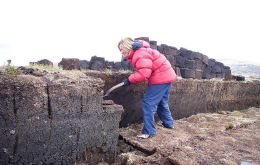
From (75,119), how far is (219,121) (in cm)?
355

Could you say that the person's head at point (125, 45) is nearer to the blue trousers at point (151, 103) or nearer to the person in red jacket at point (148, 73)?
the person in red jacket at point (148, 73)

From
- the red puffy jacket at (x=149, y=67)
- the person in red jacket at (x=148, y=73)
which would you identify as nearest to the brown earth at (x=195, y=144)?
the person in red jacket at (x=148, y=73)

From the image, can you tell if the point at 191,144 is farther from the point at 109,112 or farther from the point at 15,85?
the point at 15,85

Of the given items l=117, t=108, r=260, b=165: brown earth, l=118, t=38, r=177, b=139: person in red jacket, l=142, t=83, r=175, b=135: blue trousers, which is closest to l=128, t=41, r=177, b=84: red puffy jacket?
l=118, t=38, r=177, b=139: person in red jacket

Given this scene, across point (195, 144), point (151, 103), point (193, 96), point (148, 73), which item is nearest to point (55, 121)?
point (148, 73)

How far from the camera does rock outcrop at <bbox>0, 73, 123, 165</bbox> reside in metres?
3.47

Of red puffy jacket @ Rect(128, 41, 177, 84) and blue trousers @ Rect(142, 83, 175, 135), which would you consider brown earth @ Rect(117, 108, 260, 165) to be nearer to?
blue trousers @ Rect(142, 83, 175, 135)

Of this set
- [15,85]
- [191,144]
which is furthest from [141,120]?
[15,85]

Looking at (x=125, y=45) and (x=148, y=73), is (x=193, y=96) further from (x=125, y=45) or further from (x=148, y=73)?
(x=125, y=45)

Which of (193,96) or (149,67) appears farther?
(193,96)

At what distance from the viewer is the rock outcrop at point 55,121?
347cm

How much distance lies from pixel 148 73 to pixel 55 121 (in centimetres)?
154

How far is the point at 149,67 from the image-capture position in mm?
4812

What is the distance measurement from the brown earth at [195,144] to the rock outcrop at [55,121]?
0.42 m
